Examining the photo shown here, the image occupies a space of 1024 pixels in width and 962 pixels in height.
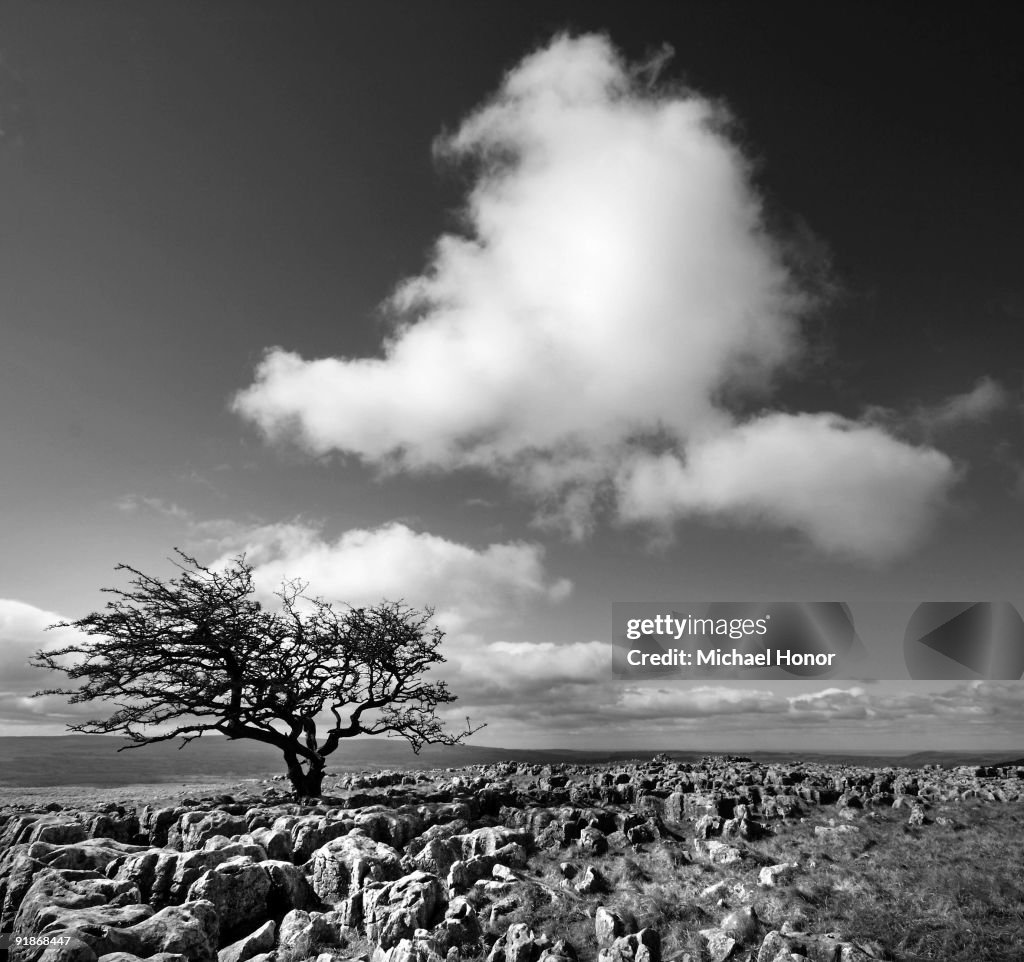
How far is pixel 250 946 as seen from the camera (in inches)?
523

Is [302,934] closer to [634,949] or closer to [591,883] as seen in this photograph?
[634,949]

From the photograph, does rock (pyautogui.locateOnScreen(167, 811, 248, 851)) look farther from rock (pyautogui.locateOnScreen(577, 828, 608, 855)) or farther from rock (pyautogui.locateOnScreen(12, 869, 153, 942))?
rock (pyautogui.locateOnScreen(577, 828, 608, 855))

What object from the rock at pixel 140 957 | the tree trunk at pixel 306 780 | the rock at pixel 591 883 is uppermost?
the rock at pixel 140 957

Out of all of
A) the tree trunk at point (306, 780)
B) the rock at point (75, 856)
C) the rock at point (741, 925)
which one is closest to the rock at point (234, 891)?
the rock at point (75, 856)

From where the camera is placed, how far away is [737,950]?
13.2 metres

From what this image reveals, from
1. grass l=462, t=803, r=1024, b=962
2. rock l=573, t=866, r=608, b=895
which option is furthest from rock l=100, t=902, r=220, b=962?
rock l=573, t=866, r=608, b=895

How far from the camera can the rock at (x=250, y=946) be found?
1305 centimetres

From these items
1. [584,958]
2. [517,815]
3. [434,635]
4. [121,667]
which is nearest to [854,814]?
[517,815]

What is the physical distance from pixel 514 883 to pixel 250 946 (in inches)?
284

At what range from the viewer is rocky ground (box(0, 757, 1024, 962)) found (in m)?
13.1

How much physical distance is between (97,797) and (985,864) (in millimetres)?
44930

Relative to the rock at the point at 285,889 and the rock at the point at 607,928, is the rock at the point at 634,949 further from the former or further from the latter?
the rock at the point at 285,889

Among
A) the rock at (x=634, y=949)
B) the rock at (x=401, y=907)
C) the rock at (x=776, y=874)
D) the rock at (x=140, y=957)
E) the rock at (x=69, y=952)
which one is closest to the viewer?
the rock at (x=69, y=952)

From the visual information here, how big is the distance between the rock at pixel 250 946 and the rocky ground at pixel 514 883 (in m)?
0.05
